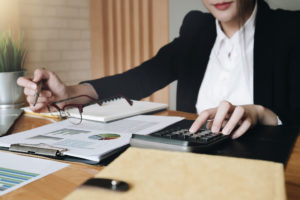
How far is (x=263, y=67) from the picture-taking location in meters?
1.23

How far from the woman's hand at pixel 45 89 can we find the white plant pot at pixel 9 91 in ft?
0.62

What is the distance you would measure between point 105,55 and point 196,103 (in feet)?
4.21

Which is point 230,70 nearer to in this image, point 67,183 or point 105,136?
Result: point 105,136

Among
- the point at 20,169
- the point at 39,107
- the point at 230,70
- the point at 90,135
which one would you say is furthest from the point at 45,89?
the point at 230,70

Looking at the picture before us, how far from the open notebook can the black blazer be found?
0.67 ft

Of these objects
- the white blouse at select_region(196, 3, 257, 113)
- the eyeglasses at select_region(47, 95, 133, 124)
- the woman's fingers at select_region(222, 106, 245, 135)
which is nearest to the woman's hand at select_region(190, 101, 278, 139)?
the woman's fingers at select_region(222, 106, 245, 135)

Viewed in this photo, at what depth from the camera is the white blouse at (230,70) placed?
130 centimetres

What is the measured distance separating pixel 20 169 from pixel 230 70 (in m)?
1.06

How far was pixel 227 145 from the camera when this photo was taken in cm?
57

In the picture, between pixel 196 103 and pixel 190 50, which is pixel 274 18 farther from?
pixel 196 103

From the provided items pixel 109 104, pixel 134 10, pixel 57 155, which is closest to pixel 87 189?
pixel 57 155

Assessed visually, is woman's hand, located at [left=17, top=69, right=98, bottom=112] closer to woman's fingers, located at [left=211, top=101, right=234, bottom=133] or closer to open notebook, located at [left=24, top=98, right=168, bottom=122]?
open notebook, located at [left=24, top=98, right=168, bottom=122]

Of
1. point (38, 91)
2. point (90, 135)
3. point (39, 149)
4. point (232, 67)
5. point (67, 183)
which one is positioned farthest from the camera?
point (232, 67)

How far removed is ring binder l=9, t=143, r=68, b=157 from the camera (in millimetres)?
544
